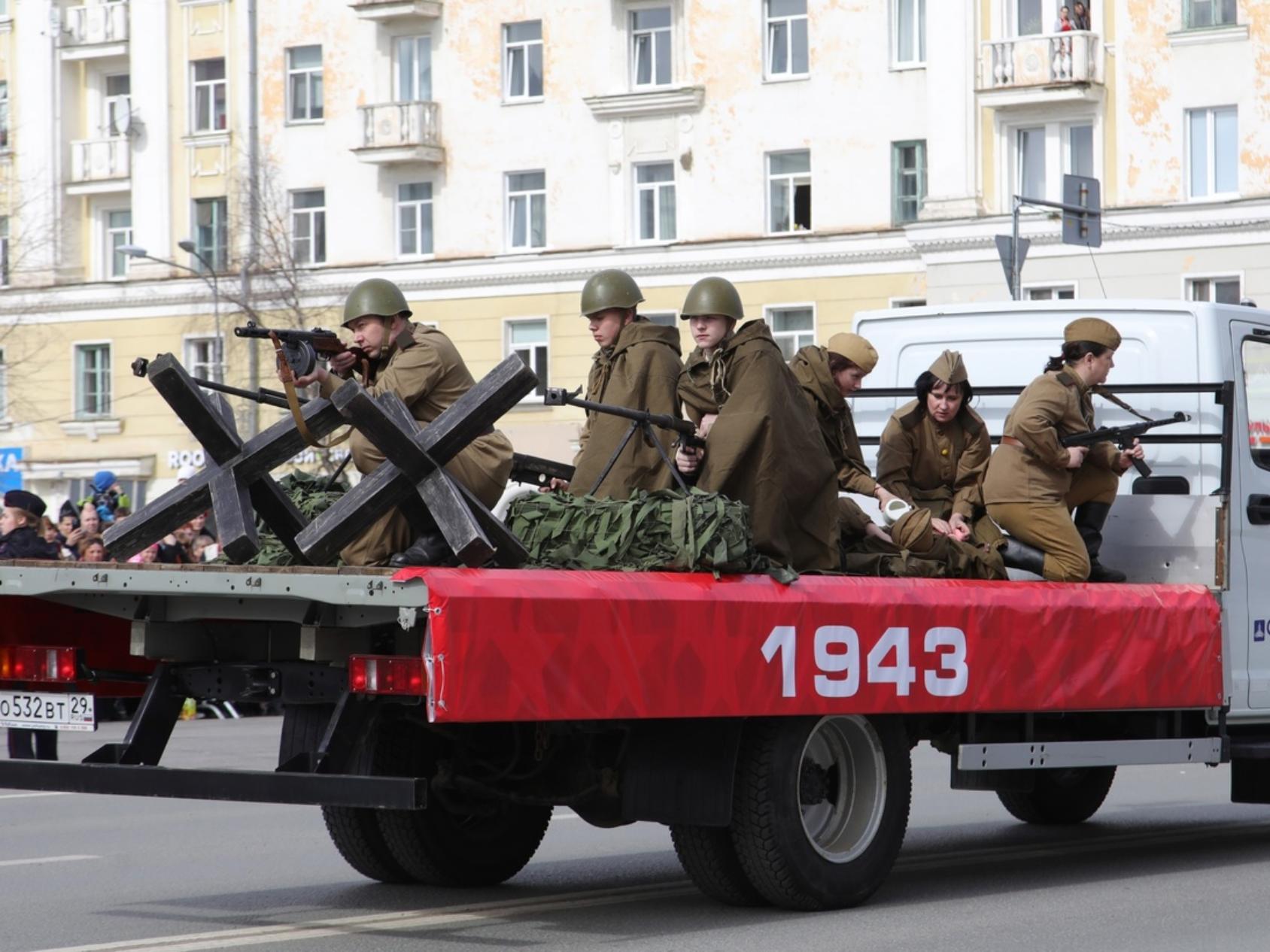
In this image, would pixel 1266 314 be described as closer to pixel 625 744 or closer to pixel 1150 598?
pixel 1150 598

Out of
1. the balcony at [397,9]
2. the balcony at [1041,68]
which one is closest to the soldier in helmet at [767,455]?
the balcony at [1041,68]

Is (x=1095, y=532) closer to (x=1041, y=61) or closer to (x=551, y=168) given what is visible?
(x=1041, y=61)

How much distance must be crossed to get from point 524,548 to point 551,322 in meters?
37.5

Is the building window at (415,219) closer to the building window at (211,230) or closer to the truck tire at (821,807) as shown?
the building window at (211,230)

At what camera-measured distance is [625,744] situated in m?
8.48

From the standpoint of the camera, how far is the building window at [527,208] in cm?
4575

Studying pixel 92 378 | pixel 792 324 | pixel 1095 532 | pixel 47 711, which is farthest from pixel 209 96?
pixel 47 711

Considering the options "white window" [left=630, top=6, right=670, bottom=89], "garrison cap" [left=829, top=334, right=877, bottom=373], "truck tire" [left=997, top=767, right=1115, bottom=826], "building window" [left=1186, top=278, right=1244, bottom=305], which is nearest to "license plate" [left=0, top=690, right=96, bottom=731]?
"garrison cap" [left=829, top=334, right=877, bottom=373]

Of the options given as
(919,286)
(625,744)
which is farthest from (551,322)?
(625,744)

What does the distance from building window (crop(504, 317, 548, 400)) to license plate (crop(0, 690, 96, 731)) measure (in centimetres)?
3706

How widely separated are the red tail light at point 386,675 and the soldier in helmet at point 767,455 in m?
1.81

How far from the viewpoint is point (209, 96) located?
49.2 m

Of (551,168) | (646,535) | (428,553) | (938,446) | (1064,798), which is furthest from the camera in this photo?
(551,168)

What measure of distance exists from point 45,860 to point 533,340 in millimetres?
35371
